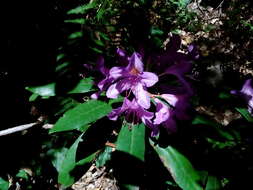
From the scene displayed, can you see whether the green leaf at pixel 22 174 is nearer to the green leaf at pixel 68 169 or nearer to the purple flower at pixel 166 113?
the green leaf at pixel 68 169

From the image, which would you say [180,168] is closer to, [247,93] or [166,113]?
[166,113]

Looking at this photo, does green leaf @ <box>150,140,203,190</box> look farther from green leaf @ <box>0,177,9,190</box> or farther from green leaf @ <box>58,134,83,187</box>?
green leaf @ <box>0,177,9,190</box>

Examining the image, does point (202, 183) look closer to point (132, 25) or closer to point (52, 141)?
point (132, 25)

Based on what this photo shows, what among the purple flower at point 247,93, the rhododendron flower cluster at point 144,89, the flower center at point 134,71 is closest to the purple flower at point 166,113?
the rhododendron flower cluster at point 144,89

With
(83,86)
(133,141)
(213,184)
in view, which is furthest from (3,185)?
(213,184)

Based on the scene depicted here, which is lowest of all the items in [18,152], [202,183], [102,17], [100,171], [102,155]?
[100,171]

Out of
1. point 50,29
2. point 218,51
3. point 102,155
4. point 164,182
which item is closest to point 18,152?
point 102,155
